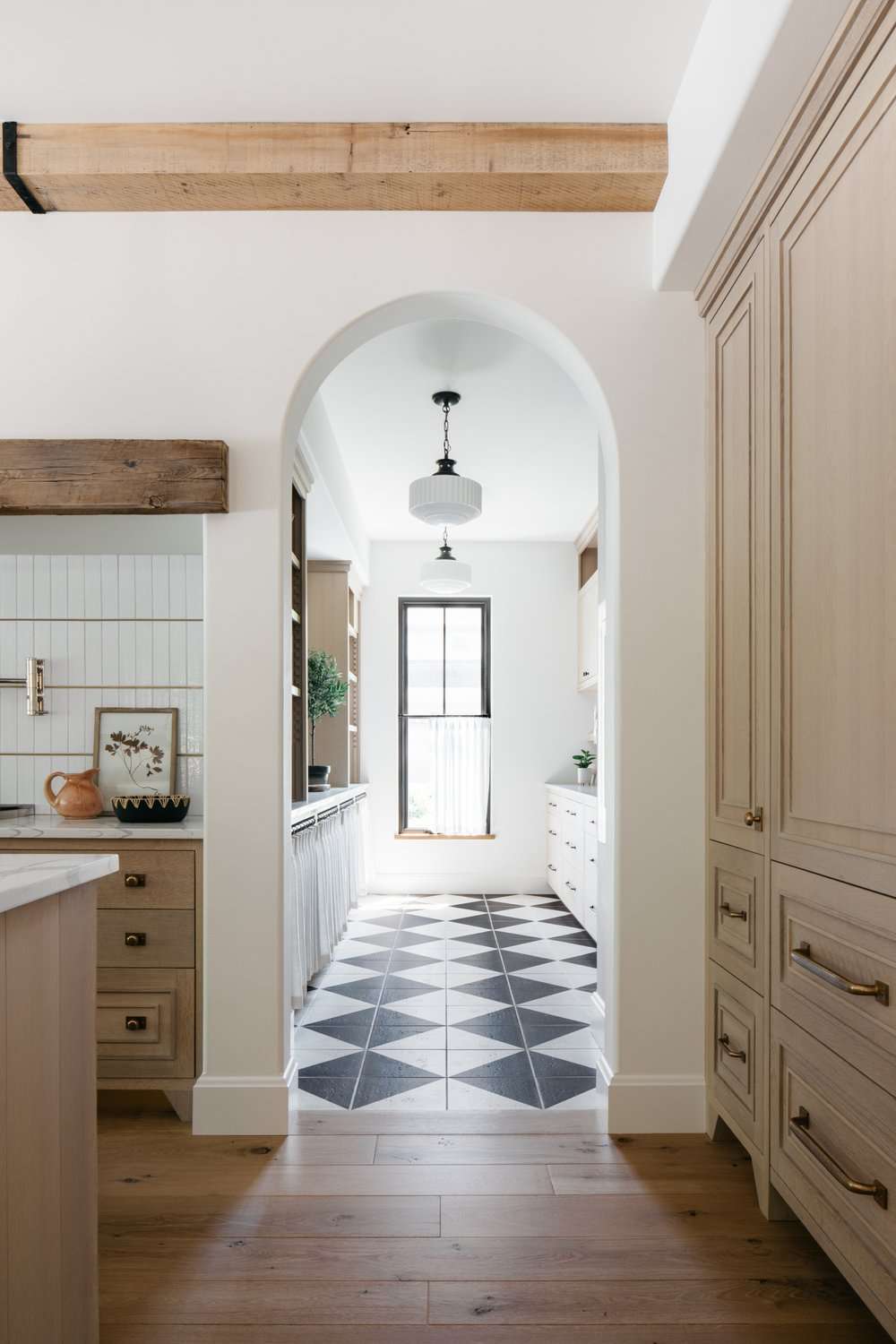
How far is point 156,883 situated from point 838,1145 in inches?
73.7

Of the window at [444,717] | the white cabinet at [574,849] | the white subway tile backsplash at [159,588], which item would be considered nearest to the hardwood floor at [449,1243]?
the white subway tile backsplash at [159,588]

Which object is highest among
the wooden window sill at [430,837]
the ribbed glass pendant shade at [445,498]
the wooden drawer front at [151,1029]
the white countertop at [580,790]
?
the ribbed glass pendant shade at [445,498]

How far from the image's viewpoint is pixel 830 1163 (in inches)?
68.5

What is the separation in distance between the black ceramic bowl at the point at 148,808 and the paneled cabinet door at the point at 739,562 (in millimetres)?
1637

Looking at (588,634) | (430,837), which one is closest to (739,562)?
(588,634)

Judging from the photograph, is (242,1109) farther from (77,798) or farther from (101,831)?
(77,798)

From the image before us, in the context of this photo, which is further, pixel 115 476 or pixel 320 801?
pixel 320 801

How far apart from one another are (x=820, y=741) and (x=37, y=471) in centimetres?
213

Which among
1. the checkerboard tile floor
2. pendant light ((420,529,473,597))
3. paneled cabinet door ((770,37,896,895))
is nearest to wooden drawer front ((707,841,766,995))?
paneled cabinet door ((770,37,896,895))

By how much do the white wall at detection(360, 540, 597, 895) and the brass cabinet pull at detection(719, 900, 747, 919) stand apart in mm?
A: 4733

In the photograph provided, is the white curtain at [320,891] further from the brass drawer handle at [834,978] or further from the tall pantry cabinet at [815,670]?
the brass drawer handle at [834,978]

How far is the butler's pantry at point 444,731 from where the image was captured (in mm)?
3494

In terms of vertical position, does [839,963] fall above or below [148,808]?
below

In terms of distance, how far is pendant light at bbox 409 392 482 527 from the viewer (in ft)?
13.9
